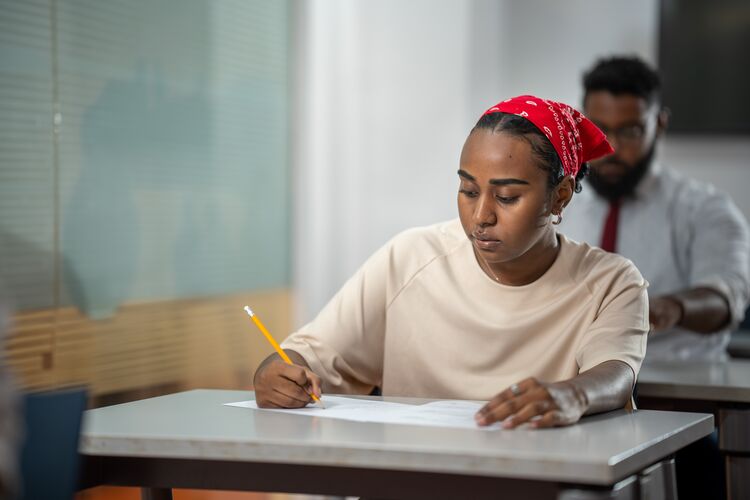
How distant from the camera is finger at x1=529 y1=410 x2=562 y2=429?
1.59 meters

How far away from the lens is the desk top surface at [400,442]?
4.53 feet

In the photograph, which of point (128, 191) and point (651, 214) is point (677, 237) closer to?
point (651, 214)

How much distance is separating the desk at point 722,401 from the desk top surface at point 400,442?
513 mm

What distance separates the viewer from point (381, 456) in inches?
56.2

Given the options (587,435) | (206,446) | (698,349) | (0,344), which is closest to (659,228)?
(698,349)

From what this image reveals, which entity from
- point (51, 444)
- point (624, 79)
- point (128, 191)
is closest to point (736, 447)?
point (624, 79)

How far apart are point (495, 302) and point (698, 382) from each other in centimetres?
60

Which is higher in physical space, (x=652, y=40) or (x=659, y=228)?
(x=652, y=40)

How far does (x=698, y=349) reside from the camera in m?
3.19

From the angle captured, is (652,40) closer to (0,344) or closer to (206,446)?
(206,446)

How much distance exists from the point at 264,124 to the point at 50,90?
1369 millimetres

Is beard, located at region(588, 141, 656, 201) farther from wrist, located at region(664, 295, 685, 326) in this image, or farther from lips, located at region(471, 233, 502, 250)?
lips, located at region(471, 233, 502, 250)

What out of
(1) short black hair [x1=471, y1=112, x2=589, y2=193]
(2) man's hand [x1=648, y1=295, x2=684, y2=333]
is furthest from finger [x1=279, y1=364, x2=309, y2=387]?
(2) man's hand [x1=648, y1=295, x2=684, y2=333]

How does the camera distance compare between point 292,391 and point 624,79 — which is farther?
point 624,79
